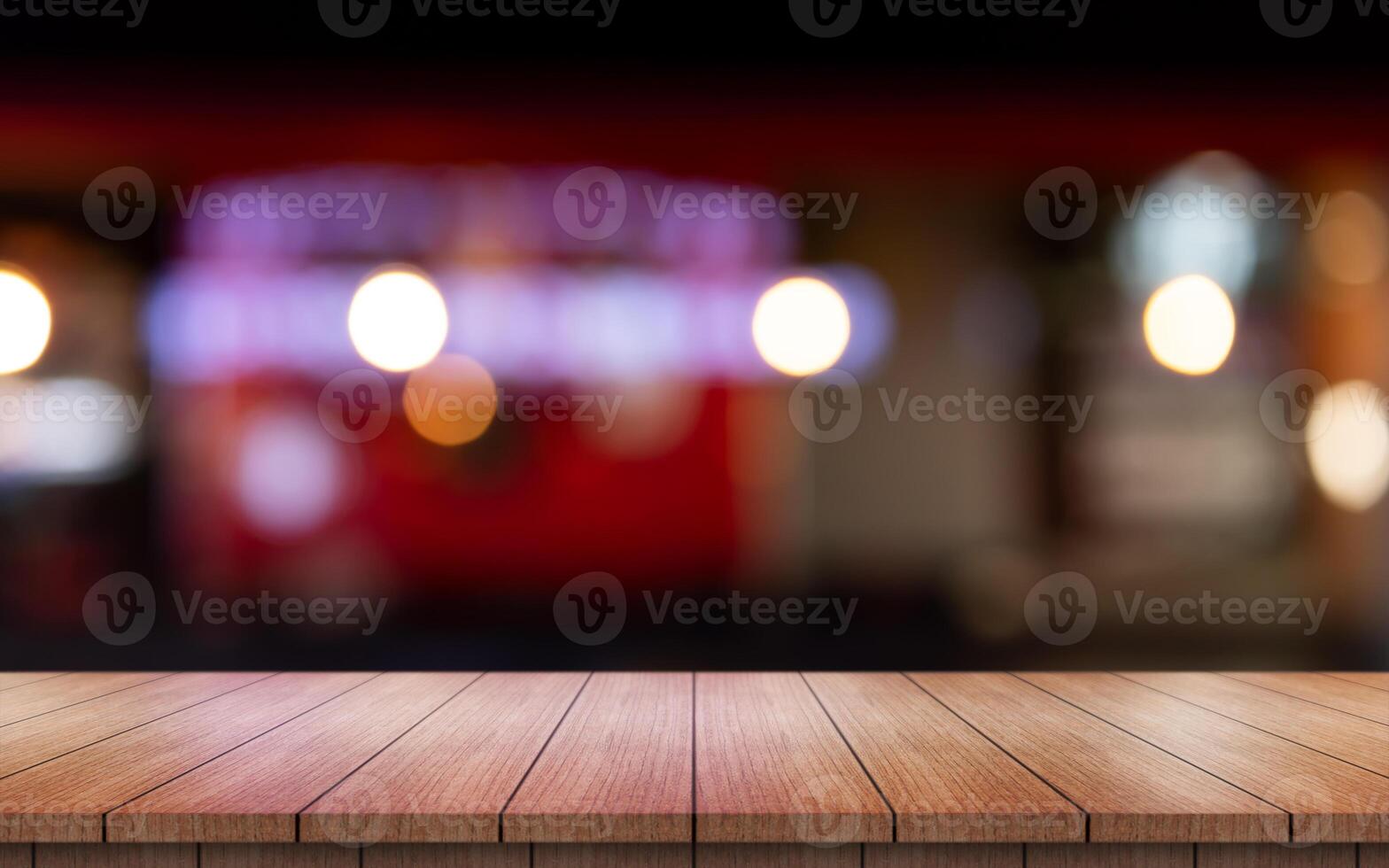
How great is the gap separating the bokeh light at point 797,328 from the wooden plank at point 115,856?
2.38 metres

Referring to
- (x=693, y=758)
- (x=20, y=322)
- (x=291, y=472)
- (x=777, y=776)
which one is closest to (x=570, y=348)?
(x=291, y=472)

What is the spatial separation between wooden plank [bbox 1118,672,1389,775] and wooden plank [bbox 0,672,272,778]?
70.9 inches

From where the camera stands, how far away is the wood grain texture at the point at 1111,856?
1.20 metres

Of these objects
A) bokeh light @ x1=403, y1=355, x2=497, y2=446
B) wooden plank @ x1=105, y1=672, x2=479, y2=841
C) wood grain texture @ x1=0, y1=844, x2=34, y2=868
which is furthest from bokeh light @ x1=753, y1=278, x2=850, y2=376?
wood grain texture @ x1=0, y1=844, x2=34, y2=868

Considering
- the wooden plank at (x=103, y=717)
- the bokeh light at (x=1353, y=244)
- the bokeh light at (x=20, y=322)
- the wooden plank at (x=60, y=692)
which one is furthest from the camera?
the bokeh light at (x=1353, y=244)

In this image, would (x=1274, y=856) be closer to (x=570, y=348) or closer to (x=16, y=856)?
(x=16, y=856)

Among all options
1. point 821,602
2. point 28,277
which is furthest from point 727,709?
point 28,277

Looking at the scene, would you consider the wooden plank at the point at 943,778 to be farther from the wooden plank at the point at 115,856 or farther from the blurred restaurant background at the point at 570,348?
the blurred restaurant background at the point at 570,348

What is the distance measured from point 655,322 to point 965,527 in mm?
1261

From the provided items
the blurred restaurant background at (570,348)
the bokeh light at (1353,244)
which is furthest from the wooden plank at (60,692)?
the bokeh light at (1353,244)

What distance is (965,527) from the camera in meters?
3.31

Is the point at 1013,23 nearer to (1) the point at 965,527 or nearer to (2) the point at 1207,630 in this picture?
(1) the point at 965,527

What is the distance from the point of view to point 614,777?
1324 mm

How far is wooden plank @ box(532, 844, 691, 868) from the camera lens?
121cm
